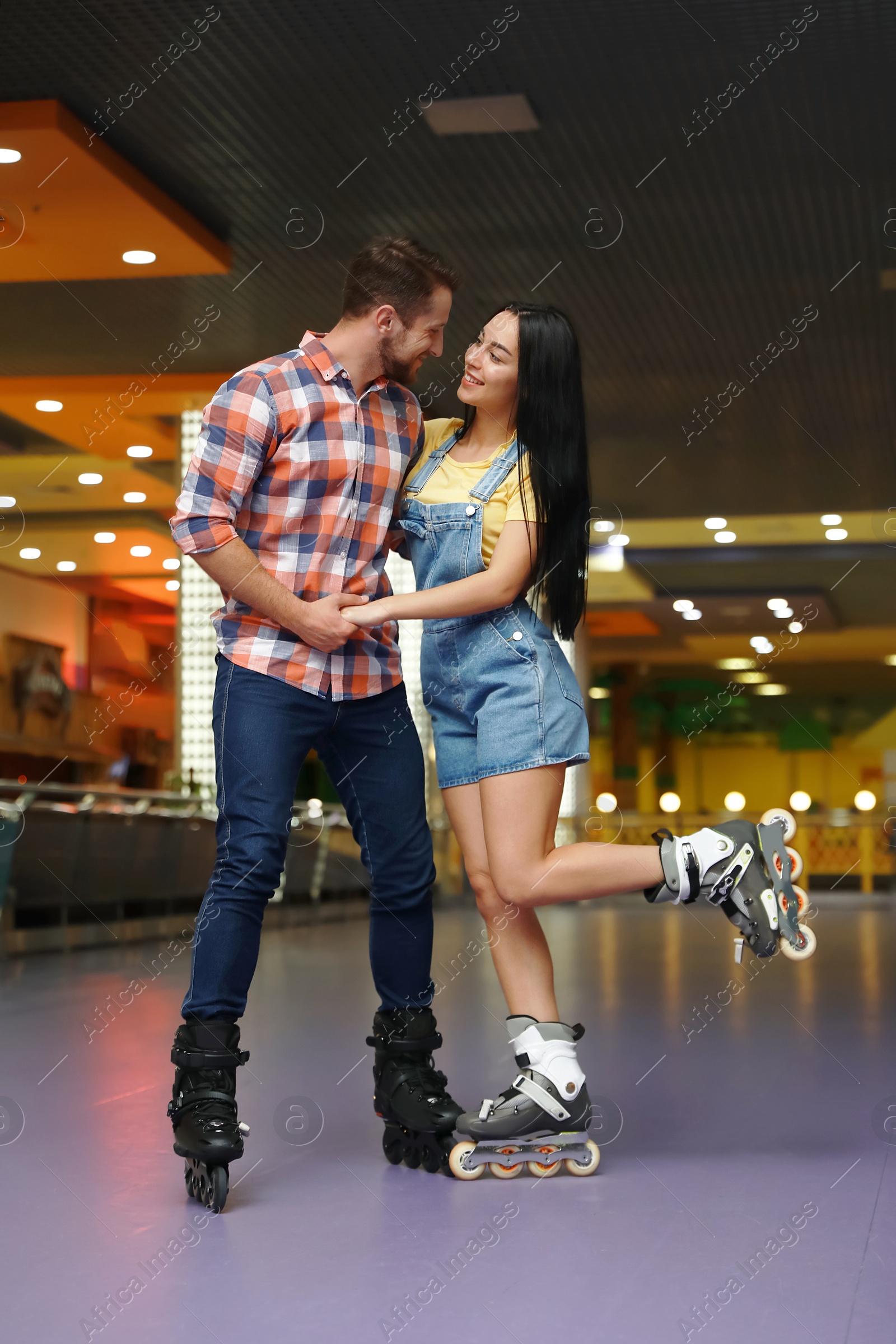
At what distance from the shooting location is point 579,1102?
6.27ft

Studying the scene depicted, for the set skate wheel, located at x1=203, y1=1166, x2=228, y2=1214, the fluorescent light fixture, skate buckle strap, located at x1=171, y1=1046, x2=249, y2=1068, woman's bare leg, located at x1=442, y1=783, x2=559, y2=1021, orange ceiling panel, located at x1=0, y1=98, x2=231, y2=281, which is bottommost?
skate wheel, located at x1=203, y1=1166, x2=228, y2=1214

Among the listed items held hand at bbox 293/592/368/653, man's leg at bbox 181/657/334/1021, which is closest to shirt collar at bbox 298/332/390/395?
held hand at bbox 293/592/368/653

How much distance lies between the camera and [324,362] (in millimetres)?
1984

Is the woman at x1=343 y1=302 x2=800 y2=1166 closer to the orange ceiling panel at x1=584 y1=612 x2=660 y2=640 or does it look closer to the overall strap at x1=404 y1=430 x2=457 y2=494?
the overall strap at x1=404 y1=430 x2=457 y2=494

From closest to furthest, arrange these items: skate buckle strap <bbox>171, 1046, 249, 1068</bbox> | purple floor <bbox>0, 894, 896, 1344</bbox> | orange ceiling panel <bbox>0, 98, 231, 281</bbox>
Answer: purple floor <bbox>0, 894, 896, 1344</bbox> → skate buckle strap <bbox>171, 1046, 249, 1068</bbox> → orange ceiling panel <bbox>0, 98, 231, 281</bbox>

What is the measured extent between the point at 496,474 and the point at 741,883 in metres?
0.71

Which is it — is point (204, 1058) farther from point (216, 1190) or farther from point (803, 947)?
point (803, 947)

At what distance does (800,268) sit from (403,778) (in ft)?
16.1

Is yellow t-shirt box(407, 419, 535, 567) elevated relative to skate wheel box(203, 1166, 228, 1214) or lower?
elevated

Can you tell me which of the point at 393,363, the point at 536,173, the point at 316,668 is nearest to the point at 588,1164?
the point at 316,668

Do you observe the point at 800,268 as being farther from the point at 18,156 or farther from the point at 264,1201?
the point at 264,1201

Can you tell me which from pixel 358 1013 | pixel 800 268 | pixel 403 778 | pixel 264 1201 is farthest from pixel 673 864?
pixel 800 268

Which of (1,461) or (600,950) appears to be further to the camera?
(1,461)

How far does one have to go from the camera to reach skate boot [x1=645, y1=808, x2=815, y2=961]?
1857 mm
